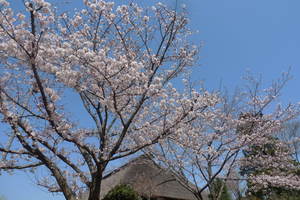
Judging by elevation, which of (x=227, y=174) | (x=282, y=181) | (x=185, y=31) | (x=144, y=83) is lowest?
(x=282, y=181)

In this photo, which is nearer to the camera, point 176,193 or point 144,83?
point 144,83

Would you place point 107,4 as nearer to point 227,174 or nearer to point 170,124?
point 170,124

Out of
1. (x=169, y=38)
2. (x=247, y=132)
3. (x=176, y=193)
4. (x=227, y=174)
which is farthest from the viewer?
(x=176, y=193)

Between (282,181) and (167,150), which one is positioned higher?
Result: (167,150)

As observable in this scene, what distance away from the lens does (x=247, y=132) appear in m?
8.23

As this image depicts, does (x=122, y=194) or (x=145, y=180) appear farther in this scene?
(x=145, y=180)

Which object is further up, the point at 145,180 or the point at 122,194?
the point at 145,180

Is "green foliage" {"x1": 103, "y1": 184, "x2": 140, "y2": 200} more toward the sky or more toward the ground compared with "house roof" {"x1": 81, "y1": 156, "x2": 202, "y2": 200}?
more toward the ground

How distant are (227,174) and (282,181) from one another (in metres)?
1.70

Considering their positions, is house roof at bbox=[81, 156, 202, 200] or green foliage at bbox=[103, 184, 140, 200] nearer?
green foliage at bbox=[103, 184, 140, 200]

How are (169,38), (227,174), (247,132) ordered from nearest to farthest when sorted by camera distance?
(169,38), (247,132), (227,174)

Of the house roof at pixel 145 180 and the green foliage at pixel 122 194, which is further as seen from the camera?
the house roof at pixel 145 180

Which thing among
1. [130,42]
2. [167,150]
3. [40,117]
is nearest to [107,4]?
[130,42]

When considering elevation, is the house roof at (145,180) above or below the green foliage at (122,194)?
above
